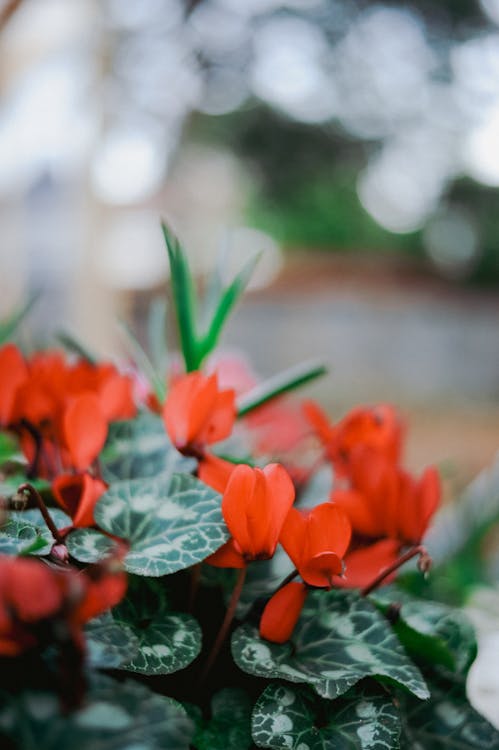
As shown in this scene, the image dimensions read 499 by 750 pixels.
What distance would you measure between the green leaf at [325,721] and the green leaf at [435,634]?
0.06 meters

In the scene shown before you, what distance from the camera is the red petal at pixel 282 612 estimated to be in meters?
0.42

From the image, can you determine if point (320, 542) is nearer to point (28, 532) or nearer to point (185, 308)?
point (28, 532)

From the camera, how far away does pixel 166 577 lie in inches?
18.1

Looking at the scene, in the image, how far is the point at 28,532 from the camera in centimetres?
39

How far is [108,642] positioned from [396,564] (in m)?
0.18

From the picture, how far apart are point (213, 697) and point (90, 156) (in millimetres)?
3252

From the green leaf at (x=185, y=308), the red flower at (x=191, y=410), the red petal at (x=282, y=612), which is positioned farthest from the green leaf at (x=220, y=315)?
the red petal at (x=282, y=612)

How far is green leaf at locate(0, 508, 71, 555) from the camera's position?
0.36 m

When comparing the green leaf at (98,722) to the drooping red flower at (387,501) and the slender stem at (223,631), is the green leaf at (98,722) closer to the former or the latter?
the slender stem at (223,631)

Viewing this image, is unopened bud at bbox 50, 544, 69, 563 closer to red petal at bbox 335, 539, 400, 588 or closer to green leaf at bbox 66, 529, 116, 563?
green leaf at bbox 66, 529, 116, 563

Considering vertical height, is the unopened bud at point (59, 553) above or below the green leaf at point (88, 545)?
above

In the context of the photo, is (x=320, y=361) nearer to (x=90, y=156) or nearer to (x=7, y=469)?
(x=7, y=469)

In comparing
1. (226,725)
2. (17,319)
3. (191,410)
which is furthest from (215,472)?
(17,319)

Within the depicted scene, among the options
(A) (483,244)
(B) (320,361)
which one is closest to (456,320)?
(A) (483,244)
